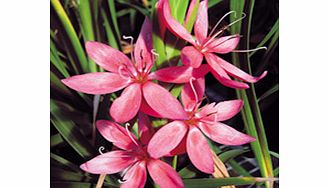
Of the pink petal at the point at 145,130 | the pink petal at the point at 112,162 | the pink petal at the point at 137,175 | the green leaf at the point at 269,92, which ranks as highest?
the green leaf at the point at 269,92

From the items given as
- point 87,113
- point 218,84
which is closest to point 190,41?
point 218,84

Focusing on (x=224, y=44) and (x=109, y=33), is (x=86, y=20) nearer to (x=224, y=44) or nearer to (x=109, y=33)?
(x=109, y=33)

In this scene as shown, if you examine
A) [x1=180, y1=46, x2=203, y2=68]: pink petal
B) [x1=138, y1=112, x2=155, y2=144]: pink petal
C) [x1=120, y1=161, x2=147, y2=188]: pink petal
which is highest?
[x1=180, y1=46, x2=203, y2=68]: pink petal

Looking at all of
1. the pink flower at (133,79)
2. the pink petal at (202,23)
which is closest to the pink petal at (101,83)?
the pink flower at (133,79)

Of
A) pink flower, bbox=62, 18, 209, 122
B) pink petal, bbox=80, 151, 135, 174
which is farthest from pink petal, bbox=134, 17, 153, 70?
pink petal, bbox=80, 151, 135, 174

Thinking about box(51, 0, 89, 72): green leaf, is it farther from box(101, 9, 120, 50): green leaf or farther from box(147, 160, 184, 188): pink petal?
box(147, 160, 184, 188): pink petal

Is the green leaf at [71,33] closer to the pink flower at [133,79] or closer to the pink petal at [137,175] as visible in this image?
the pink flower at [133,79]
